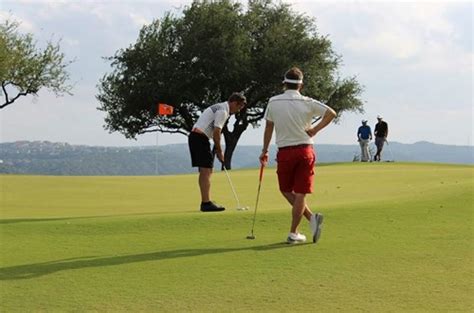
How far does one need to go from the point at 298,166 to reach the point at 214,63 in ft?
132

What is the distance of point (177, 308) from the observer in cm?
552

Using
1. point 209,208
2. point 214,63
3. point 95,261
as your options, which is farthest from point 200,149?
point 214,63

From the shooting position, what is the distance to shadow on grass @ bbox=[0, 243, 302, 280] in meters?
6.78

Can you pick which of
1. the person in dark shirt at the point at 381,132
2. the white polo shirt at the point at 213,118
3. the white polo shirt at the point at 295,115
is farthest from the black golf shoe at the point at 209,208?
the person in dark shirt at the point at 381,132

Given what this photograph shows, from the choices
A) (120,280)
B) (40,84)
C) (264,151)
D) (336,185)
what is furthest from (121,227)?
(40,84)

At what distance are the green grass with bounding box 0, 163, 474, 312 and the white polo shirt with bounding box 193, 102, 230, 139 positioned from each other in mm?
1627

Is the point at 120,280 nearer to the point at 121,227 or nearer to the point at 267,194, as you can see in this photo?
the point at 121,227

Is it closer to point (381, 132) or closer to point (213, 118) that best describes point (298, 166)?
point (213, 118)

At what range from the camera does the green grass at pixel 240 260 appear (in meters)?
5.70

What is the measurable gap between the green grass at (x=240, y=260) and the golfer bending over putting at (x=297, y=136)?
638 mm

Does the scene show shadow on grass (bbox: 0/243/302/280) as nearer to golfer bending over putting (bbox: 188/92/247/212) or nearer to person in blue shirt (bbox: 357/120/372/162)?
golfer bending over putting (bbox: 188/92/247/212)

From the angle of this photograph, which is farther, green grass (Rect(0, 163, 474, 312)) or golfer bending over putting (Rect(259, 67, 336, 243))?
golfer bending over putting (Rect(259, 67, 336, 243))

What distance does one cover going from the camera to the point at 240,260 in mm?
7133

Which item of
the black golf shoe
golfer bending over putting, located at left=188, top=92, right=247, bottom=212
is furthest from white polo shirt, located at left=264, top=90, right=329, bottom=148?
the black golf shoe
